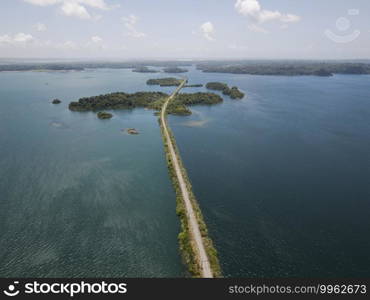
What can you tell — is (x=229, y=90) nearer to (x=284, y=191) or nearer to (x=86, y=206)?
(x=284, y=191)

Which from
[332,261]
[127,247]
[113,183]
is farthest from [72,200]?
[332,261]

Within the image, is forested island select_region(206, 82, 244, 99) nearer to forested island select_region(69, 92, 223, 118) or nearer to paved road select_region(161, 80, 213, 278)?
forested island select_region(69, 92, 223, 118)

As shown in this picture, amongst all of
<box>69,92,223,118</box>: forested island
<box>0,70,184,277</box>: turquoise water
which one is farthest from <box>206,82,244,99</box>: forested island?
<box>0,70,184,277</box>: turquoise water

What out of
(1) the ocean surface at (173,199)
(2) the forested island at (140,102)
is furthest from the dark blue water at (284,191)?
(2) the forested island at (140,102)

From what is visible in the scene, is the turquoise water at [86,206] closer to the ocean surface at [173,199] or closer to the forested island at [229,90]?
the ocean surface at [173,199]

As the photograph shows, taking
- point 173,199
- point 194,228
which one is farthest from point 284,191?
point 173,199

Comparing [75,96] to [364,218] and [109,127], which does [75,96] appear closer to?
[109,127]
